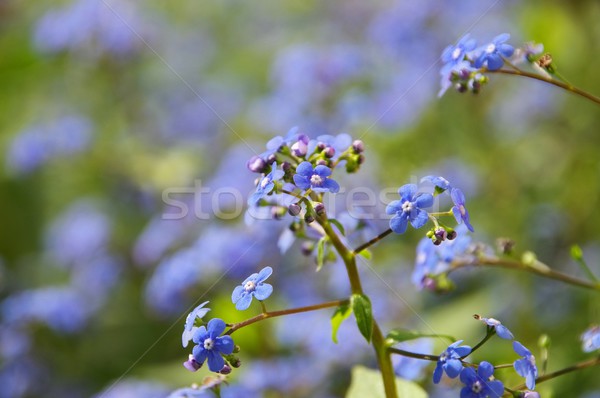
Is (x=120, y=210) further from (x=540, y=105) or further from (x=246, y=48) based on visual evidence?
(x=246, y=48)

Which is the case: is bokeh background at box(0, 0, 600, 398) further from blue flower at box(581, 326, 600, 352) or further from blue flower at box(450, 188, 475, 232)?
blue flower at box(450, 188, 475, 232)

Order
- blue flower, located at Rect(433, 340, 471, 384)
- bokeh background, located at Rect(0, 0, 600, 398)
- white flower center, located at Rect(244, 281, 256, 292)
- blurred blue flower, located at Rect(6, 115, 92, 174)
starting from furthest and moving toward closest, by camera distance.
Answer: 1. blurred blue flower, located at Rect(6, 115, 92, 174)
2. bokeh background, located at Rect(0, 0, 600, 398)
3. white flower center, located at Rect(244, 281, 256, 292)
4. blue flower, located at Rect(433, 340, 471, 384)

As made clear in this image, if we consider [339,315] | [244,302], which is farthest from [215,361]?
[339,315]

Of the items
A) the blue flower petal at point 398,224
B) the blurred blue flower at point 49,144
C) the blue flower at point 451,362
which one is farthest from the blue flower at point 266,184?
the blurred blue flower at point 49,144

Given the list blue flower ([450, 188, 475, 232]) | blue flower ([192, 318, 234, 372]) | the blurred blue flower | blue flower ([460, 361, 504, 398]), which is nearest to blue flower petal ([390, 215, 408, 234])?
blue flower ([450, 188, 475, 232])

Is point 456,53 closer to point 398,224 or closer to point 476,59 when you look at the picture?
point 476,59

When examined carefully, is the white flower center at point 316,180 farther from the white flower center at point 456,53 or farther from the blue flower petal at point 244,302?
the white flower center at point 456,53
